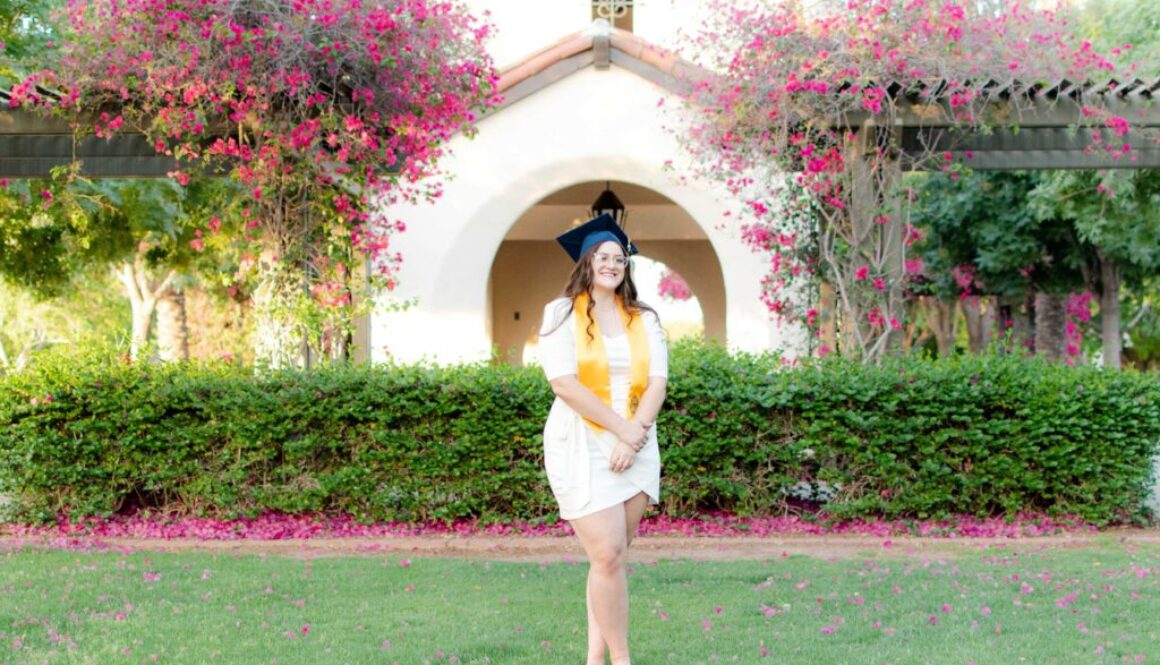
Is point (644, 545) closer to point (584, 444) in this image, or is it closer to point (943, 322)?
point (584, 444)

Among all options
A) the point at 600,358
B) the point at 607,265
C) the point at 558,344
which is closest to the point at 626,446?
the point at 600,358

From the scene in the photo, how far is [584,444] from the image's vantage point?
4.48 m

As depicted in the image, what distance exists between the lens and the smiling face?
15.1ft

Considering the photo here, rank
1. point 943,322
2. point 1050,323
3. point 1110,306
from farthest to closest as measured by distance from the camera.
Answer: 1. point 943,322
2. point 1050,323
3. point 1110,306

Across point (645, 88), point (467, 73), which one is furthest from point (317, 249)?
point (645, 88)

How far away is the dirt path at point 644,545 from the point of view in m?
7.86

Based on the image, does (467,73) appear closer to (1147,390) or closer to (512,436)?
(512,436)

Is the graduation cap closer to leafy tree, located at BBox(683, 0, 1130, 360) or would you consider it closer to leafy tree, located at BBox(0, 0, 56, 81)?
leafy tree, located at BBox(683, 0, 1130, 360)

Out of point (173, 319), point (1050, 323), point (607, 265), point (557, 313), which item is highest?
point (173, 319)

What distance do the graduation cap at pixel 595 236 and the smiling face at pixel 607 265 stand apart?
37 millimetres

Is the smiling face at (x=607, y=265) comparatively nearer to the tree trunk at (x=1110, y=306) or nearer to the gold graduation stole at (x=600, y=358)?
the gold graduation stole at (x=600, y=358)

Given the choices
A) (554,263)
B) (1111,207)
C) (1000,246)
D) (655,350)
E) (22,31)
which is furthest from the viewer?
(1000,246)

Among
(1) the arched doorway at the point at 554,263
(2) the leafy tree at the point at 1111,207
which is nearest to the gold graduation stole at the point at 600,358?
(2) the leafy tree at the point at 1111,207

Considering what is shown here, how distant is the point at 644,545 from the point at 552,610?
2.28 meters
